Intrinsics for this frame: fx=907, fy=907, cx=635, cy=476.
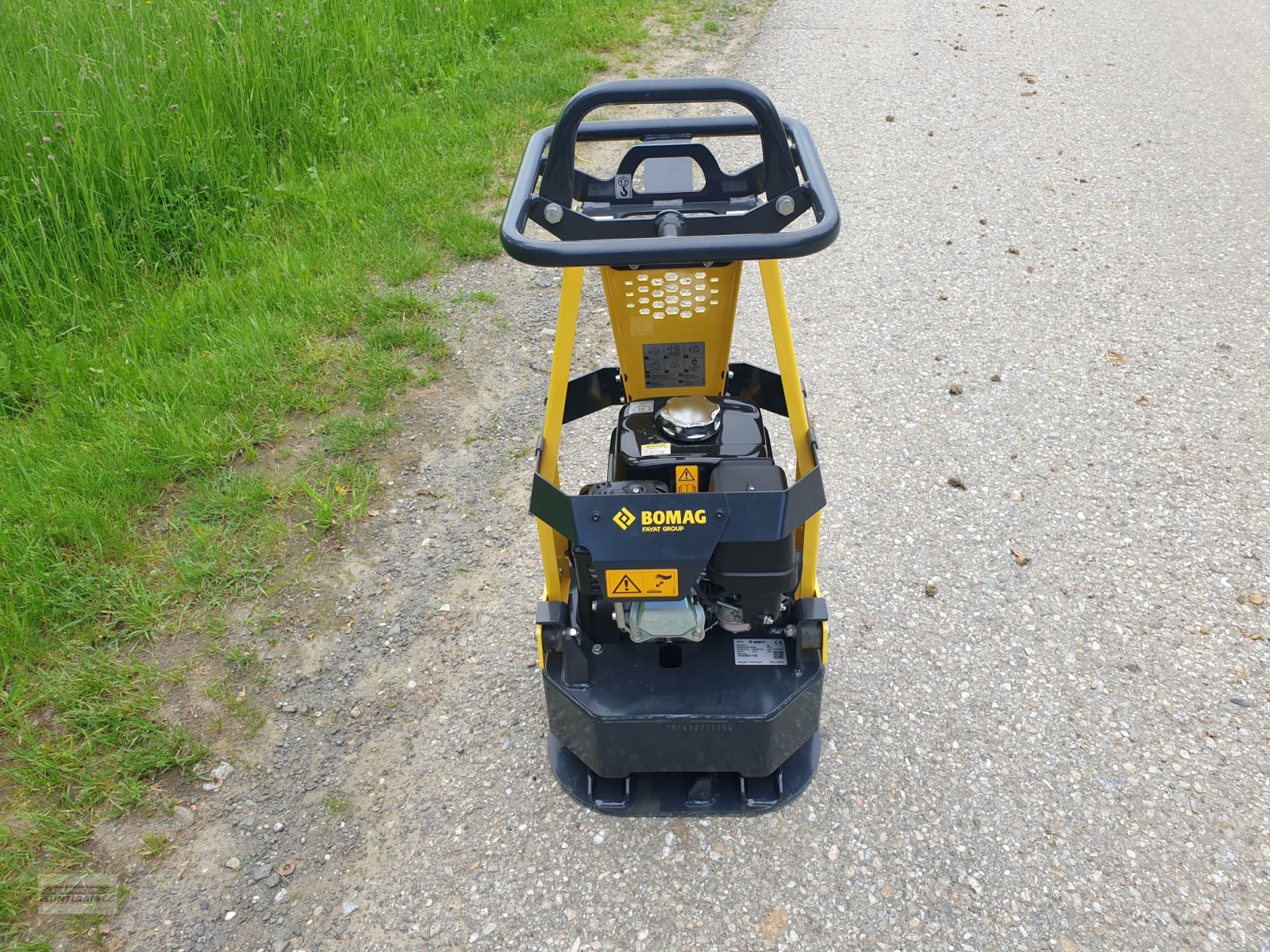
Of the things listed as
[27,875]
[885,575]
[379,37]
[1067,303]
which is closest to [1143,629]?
[885,575]

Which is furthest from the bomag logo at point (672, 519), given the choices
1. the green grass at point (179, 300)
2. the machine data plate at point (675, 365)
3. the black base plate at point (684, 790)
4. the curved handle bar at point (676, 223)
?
the green grass at point (179, 300)

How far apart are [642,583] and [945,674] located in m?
1.23

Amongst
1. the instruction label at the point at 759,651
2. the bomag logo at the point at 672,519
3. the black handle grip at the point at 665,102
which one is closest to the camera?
the black handle grip at the point at 665,102

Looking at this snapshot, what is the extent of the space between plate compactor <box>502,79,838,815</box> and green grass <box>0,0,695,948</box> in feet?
3.96

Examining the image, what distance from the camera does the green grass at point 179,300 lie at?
104 inches

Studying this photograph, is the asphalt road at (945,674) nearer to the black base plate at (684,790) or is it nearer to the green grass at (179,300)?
the black base plate at (684,790)

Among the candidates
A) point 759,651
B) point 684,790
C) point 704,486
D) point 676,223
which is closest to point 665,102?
point 676,223

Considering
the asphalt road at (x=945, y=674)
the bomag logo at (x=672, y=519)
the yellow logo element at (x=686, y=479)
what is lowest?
the asphalt road at (x=945, y=674)

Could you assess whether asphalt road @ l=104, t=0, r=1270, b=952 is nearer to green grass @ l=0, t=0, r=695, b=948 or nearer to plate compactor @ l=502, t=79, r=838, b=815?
plate compactor @ l=502, t=79, r=838, b=815

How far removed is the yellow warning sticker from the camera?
1.91 metres

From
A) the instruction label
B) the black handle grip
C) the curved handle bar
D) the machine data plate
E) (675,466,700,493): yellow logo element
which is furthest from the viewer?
the machine data plate

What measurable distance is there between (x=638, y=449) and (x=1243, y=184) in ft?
16.1

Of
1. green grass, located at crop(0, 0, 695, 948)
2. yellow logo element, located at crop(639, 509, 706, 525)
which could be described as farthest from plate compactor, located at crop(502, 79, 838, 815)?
green grass, located at crop(0, 0, 695, 948)

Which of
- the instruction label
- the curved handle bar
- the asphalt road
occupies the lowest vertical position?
the asphalt road
